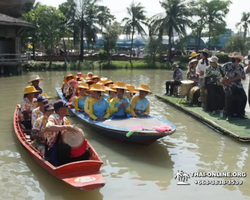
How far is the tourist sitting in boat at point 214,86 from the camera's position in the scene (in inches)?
408

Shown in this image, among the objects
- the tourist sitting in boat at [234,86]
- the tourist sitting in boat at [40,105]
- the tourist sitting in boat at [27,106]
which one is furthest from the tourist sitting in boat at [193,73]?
the tourist sitting in boat at [40,105]

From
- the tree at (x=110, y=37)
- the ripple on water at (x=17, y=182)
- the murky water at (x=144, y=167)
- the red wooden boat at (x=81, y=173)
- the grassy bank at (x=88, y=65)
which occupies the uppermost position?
the tree at (x=110, y=37)

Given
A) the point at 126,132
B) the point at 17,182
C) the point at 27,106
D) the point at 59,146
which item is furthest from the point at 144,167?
the point at 27,106

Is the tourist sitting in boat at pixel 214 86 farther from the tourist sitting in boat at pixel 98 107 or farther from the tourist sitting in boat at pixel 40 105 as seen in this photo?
the tourist sitting in boat at pixel 40 105

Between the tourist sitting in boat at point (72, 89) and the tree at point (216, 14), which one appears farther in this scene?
the tree at point (216, 14)

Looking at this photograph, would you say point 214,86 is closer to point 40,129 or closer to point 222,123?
point 222,123

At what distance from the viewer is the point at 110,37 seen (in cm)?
3788

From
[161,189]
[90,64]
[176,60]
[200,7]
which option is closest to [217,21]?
[200,7]

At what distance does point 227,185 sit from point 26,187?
358 centimetres

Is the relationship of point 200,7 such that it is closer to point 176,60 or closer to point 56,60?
point 176,60

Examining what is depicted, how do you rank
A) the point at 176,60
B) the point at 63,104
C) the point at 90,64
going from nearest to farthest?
the point at 63,104
the point at 90,64
the point at 176,60

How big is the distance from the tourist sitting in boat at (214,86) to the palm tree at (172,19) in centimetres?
3073

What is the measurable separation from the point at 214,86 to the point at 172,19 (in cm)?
3099

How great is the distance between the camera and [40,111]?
711 centimetres
